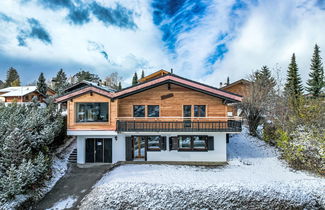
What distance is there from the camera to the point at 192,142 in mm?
14609

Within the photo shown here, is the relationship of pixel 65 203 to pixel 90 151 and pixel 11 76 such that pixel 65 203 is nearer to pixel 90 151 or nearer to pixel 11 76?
pixel 90 151

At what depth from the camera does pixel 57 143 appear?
17.0 metres

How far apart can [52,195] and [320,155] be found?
17.7 metres

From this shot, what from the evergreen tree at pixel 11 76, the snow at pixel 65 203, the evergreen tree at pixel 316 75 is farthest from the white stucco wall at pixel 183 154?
the evergreen tree at pixel 11 76

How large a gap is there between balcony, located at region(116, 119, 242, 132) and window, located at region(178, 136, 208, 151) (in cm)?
115

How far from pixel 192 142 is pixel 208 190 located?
4.81m

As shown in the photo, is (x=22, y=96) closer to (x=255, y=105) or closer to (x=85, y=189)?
(x=85, y=189)

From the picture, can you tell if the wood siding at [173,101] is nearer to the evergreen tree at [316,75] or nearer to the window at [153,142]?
the window at [153,142]

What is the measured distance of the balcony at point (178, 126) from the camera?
13.8 meters

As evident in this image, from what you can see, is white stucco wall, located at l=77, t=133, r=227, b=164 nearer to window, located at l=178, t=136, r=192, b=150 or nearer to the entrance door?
window, located at l=178, t=136, r=192, b=150

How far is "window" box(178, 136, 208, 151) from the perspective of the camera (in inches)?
575

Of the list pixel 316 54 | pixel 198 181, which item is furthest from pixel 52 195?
pixel 316 54

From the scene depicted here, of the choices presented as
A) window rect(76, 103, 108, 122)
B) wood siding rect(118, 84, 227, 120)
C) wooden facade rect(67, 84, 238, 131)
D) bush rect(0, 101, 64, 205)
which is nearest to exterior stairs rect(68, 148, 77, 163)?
bush rect(0, 101, 64, 205)

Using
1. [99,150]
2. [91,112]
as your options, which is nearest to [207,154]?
[99,150]
